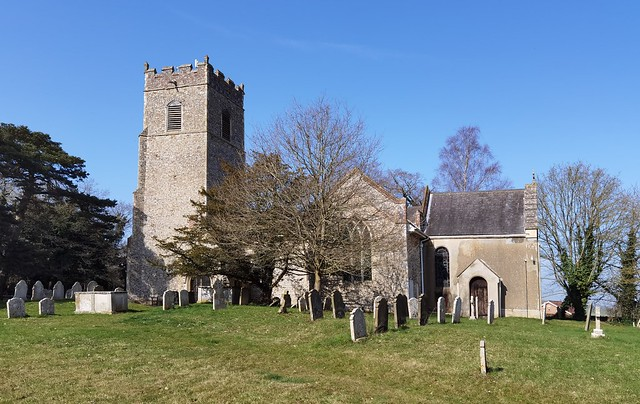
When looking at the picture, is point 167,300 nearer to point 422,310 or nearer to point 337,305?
point 337,305

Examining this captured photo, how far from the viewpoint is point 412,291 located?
87.7ft

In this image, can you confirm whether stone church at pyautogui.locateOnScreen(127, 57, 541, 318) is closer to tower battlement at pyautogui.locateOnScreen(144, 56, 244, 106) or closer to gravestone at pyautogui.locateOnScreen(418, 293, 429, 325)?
tower battlement at pyautogui.locateOnScreen(144, 56, 244, 106)

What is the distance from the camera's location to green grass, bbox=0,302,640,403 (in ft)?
31.4

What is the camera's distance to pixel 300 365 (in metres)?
12.0

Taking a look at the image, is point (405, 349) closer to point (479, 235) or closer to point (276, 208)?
point (276, 208)

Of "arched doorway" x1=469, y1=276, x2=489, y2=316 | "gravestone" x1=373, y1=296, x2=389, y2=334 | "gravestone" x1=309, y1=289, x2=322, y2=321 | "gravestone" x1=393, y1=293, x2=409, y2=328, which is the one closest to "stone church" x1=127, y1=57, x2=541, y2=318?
"arched doorway" x1=469, y1=276, x2=489, y2=316

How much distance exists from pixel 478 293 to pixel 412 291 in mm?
3949

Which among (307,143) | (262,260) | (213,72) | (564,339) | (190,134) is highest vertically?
(213,72)

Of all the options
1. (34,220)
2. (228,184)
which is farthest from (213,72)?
(34,220)

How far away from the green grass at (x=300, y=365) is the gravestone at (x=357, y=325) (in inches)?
9.4

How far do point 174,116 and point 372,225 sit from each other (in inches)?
628

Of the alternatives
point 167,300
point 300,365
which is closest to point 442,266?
point 167,300

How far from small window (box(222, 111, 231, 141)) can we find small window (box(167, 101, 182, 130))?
3.02 metres

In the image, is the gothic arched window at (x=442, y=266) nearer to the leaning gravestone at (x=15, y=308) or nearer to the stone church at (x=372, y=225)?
the stone church at (x=372, y=225)
